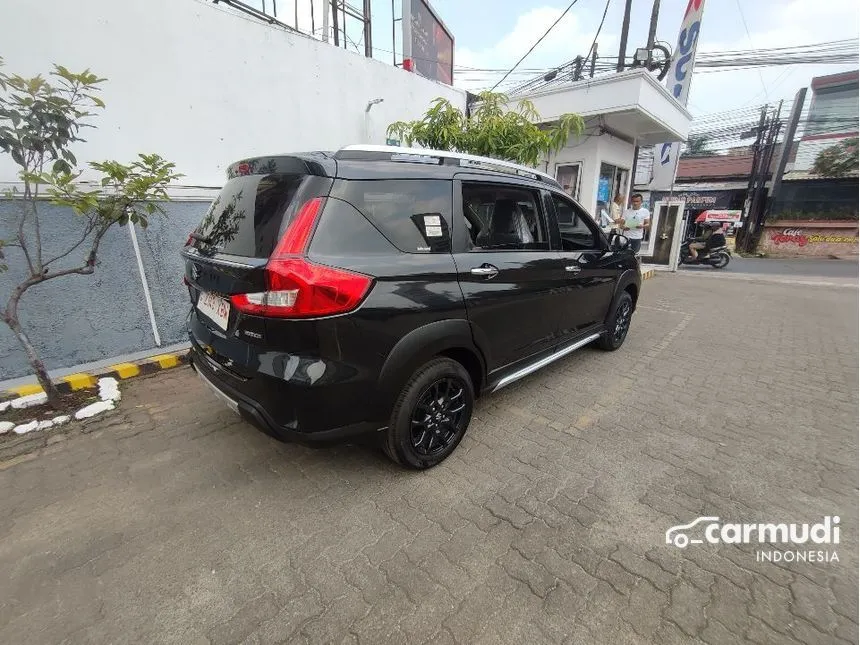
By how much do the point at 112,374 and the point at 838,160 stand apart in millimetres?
27954

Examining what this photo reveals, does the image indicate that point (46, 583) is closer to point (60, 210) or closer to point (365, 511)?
point (365, 511)

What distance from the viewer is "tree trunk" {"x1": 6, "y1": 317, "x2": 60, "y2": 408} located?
292 centimetres

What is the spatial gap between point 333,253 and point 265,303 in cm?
38

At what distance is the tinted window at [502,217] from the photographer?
2.59m

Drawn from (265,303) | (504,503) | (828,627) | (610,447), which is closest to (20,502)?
(265,303)

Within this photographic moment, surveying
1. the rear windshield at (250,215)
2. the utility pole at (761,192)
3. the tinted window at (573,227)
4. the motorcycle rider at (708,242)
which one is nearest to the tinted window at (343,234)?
the rear windshield at (250,215)

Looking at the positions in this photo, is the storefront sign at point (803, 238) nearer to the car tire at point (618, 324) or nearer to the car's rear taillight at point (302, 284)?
the car tire at point (618, 324)

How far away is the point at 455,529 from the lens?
2.05m

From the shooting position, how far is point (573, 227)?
3.78 metres

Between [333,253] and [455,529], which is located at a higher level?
[333,253]

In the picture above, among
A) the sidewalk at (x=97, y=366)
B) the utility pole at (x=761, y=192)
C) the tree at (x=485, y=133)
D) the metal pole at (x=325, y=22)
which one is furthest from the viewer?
the utility pole at (x=761, y=192)

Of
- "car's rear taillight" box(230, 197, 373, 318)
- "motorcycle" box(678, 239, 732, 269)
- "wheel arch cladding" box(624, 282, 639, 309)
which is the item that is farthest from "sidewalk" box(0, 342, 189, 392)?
"motorcycle" box(678, 239, 732, 269)
